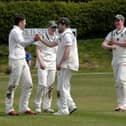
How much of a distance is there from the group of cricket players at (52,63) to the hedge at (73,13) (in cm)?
2616

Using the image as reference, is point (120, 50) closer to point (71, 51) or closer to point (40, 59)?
point (71, 51)

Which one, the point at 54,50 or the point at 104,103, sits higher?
the point at 54,50

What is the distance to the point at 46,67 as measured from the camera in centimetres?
1620

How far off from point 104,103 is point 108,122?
14.8 feet

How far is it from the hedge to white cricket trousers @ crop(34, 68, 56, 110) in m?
26.1

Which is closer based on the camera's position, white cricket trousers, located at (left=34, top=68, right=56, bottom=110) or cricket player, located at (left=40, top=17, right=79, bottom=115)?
cricket player, located at (left=40, top=17, right=79, bottom=115)

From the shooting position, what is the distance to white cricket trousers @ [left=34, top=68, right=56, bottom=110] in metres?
16.1

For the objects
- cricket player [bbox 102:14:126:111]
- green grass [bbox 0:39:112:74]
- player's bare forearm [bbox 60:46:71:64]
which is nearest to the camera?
player's bare forearm [bbox 60:46:71:64]

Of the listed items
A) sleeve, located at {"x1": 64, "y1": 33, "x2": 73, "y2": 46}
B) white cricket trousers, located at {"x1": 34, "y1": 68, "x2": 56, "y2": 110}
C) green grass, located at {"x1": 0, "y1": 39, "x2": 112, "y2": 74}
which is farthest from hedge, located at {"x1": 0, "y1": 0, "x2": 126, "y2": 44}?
sleeve, located at {"x1": 64, "y1": 33, "x2": 73, "y2": 46}

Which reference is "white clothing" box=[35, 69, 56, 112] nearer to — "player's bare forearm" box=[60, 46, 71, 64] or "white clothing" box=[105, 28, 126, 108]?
"player's bare forearm" box=[60, 46, 71, 64]

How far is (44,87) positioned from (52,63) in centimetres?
59

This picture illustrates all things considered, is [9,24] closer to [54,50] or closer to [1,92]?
[1,92]

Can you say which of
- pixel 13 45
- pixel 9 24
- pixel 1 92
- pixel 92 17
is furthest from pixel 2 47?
pixel 13 45

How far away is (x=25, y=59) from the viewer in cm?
1584
